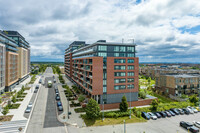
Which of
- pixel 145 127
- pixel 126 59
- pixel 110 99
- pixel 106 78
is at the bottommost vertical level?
pixel 145 127

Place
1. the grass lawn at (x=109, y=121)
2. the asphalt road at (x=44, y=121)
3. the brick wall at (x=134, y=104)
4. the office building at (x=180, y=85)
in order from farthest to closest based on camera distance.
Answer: the office building at (x=180, y=85), the brick wall at (x=134, y=104), the grass lawn at (x=109, y=121), the asphalt road at (x=44, y=121)

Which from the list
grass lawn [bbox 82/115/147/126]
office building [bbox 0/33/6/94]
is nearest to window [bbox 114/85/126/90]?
grass lawn [bbox 82/115/147/126]

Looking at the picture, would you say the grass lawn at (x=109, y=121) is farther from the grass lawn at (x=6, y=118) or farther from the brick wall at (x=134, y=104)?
the grass lawn at (x=6, y=118)

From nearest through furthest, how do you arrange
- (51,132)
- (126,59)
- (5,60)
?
(51,132) < (126,59) < (5,60)

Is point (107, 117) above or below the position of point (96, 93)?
below

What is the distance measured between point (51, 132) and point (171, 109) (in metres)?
38.3

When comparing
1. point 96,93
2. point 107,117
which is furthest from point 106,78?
point 107,117

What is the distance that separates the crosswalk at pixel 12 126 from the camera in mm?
30203

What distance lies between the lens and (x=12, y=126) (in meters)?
Answer: 32.1

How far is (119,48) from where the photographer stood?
160 feet

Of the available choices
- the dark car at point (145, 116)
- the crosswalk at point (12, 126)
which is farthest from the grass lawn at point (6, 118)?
the dark car at point (145, 116)

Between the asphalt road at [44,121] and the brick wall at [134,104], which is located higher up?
the brick wall at [134,104]

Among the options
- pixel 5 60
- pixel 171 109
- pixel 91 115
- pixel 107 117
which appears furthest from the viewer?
pixel 5 60

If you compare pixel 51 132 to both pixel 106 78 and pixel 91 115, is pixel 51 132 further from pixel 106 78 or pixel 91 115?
pixel 106 78
